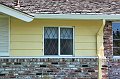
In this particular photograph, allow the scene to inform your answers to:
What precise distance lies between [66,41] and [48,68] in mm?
1274

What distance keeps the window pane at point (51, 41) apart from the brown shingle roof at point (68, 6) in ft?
2.54

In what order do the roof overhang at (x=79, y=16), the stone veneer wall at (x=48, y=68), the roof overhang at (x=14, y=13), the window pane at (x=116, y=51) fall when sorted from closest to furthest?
the roof overhang at (x=14, y=13)
the roof overhang at (x=79, y=16)
the stone veneer wall at (x=48, y=68)
the window pane at (x=116, y=51)

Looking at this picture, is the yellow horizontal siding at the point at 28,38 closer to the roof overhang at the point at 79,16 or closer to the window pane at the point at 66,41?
the window pane at the point at 66,41

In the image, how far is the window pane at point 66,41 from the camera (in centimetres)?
1150

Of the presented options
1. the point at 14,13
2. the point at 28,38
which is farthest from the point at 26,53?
the point at 14,13

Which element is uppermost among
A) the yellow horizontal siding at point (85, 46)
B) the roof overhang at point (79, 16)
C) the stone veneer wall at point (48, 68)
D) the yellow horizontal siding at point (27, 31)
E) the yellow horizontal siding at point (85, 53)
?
the roof overhang at point (79, 16)

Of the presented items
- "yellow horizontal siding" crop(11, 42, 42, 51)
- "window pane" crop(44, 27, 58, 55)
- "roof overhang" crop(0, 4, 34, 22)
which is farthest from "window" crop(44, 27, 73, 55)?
"roof overhang" crop(0, 4, 34, 22)

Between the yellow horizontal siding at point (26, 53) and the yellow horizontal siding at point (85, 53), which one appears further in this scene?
the yellow horizontal siding at point (85, 53)

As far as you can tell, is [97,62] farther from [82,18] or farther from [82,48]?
[82,18]

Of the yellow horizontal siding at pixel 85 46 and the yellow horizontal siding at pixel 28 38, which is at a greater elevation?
the yellow horizontal siding at pixel 28 38

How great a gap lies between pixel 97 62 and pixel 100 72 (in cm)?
36

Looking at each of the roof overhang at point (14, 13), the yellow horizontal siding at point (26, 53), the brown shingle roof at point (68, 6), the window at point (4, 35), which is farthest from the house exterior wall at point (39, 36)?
the roof overhang at point (14, 13)

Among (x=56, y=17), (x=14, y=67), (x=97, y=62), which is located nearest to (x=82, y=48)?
(x=97, y=62)

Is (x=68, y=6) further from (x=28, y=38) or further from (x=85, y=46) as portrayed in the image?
(x=28, y=38)
